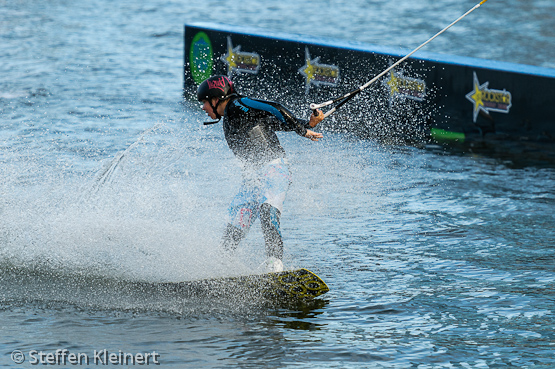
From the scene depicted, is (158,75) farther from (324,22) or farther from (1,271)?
(1,271)

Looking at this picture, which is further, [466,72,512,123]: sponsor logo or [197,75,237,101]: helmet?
[466,72,512,123]: sponsor logo

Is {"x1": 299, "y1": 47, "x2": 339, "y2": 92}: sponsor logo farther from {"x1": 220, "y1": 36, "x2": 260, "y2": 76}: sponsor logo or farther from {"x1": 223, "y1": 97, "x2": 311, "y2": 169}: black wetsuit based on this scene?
{"x1": 223, "y1": 97, "x2": 311, "y2": 169}: black wetsuit

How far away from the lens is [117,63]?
15.8 meters

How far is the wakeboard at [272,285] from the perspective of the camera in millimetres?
6129

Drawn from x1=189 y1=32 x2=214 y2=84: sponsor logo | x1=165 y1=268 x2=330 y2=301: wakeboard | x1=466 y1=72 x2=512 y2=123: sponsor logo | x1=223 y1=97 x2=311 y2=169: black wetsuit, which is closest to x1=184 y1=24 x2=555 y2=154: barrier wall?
x1=466 y1=72 x2=512 y2=123: sponsor logo

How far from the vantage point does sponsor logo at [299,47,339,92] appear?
41.2ft

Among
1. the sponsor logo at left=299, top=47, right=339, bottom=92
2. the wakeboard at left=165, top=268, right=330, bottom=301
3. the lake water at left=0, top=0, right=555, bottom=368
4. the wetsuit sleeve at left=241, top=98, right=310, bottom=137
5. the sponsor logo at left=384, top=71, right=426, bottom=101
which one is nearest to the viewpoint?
the lake water at left=0, top=0, right=555, bottom=368

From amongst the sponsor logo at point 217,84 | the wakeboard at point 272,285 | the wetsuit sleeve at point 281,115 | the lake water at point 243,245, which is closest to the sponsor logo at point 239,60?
the lake water at point 243,245

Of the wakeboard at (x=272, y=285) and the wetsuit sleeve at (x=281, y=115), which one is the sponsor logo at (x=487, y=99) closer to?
the wetsuit sleeve at (x=281, y=115)

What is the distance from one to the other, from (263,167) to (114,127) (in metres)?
5.67

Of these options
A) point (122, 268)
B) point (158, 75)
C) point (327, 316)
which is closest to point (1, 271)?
point (122, 268)

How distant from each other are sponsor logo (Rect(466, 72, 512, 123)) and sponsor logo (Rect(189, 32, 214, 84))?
4911 mm

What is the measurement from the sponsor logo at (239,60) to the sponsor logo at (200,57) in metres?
0.32

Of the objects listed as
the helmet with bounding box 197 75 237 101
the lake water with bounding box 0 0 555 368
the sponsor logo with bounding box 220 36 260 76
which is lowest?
the lake water with bounding box 0 0 555 368
